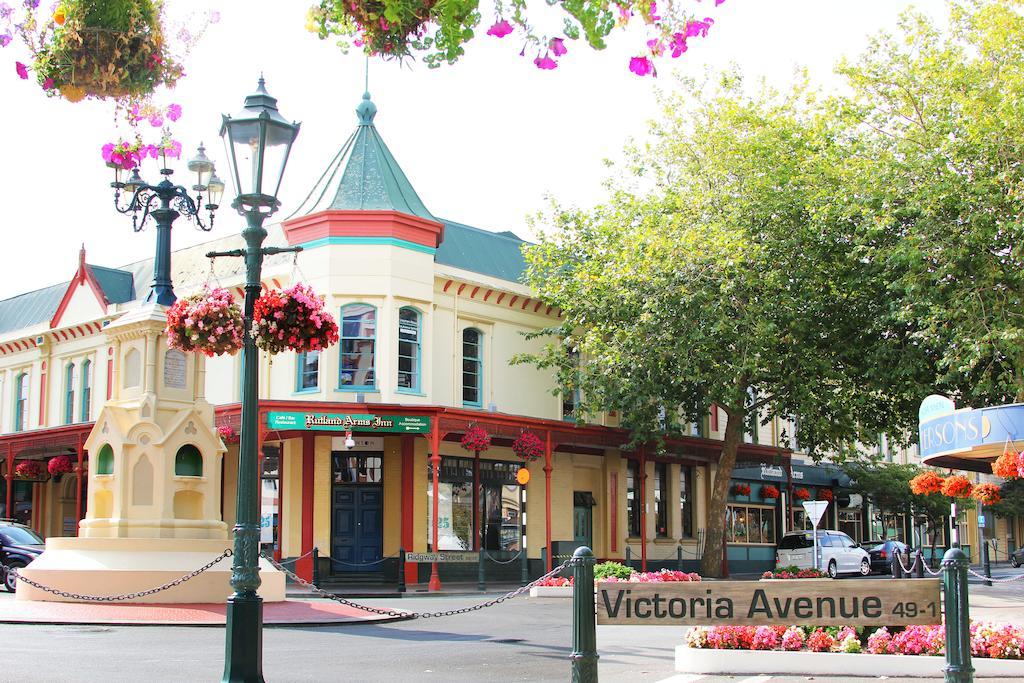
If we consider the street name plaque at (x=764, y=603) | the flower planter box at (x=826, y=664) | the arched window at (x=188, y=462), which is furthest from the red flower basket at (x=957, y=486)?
the arched window at (x=188, y=462)

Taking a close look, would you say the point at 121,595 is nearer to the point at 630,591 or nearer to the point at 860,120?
the point at 630,591

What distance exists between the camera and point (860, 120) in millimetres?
26688

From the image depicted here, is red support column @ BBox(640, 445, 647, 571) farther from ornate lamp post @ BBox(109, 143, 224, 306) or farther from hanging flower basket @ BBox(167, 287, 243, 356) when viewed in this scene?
hanging flower basket @ BBox(167, 287, 243, 356)

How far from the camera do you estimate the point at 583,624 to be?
766 centimetres

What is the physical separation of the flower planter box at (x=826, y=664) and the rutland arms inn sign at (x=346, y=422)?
16.2 meters

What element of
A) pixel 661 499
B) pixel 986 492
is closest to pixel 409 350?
pixel 661 499

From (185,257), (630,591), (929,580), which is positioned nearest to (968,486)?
(929,580)

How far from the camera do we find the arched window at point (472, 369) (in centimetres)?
3142

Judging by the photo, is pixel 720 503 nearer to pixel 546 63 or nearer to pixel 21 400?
pixel 21 400

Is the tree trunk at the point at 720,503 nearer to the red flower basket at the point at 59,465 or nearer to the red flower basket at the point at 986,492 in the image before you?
the red flower basket at the point at 986,492

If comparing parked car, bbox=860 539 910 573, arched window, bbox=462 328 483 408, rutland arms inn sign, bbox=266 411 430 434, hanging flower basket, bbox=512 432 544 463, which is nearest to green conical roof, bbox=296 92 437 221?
arched window, bbox=462 328 483 408

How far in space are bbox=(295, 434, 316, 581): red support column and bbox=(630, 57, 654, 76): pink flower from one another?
24397 mm

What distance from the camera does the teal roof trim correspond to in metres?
33.0

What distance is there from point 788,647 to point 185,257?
29.2 meters
